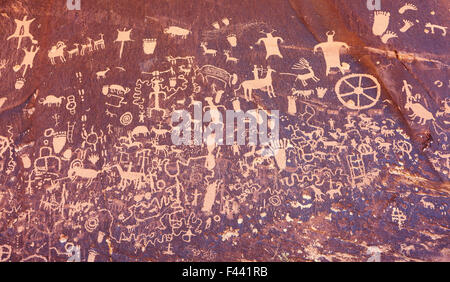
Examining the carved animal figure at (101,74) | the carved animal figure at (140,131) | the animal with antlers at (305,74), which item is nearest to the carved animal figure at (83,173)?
the carved animal figure at (140,131)

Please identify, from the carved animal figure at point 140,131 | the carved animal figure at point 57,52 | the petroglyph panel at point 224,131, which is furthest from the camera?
the carved animal figure at point 57,52

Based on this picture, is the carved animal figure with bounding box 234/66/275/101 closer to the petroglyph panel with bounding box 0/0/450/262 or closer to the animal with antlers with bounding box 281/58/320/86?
the petroglyph panel with bounding box 0/0/450/262

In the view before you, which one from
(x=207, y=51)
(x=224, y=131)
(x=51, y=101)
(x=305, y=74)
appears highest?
(x=207, y=51)

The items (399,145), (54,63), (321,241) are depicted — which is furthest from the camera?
(54,63)

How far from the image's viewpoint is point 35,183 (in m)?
1.59

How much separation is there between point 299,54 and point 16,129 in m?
1.33

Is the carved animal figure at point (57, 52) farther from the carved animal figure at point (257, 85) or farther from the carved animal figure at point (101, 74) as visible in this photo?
the carved animal figure at point (257, 85)

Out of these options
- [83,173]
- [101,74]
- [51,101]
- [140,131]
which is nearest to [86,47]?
[101,74]

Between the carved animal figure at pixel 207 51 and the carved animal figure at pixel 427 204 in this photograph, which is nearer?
the carved animal figure at pixel 427 204

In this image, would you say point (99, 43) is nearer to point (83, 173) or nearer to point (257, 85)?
point (83, 173)

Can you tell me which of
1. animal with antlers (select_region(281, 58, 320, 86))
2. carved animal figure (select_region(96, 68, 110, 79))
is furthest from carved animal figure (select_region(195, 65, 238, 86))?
carved animal figure (select_region(96, 68, 110, 79))

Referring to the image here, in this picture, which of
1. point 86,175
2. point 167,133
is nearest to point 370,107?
point 167,133

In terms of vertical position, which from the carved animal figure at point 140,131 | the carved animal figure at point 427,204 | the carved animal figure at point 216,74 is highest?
the carved animal figure at point 216,74

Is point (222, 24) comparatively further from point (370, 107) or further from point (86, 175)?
point (86, 175)
